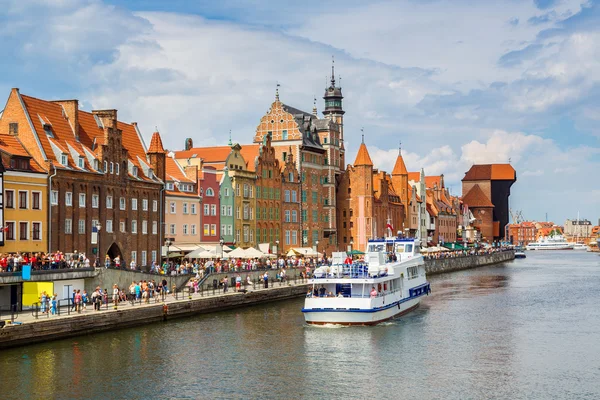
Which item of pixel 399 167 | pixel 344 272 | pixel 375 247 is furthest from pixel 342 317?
pixel 399 167

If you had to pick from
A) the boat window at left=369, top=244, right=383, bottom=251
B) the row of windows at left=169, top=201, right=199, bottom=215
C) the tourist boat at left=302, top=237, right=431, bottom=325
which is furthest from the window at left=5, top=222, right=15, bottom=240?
the boat window at left=369, top=244, right=383, bottom=251

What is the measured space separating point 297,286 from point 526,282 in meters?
42.4

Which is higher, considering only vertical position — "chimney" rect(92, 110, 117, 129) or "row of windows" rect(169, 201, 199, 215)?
"chimney" rect(92, 110, 117, 129)

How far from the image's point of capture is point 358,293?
216 feet

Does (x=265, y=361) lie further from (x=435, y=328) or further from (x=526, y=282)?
(x=526, y=282)

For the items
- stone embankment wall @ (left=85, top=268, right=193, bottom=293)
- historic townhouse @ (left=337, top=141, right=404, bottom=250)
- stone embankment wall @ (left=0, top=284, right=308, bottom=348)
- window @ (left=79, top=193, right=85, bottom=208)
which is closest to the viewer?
stone embankment wall @ (left=0, top=284, right=308, bottom=348)

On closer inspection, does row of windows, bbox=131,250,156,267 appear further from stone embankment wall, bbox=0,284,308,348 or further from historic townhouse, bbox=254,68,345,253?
historic townhouse, bbox=254,68,345,253

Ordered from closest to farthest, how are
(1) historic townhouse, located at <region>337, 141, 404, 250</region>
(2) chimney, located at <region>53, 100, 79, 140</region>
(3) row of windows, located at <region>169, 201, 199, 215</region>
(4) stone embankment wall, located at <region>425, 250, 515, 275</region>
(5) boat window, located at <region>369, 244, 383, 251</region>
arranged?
1. (2) chimney, located at <region>53, 100, 79, 140</region>
2. (5) boat window, located at <region>369, 244, 383, 251</region>
3. (3) row of windows, located at <region>169, 201, 199, 215</region>
4. (1) historic townhouse, located at <region>337, 141, 404, 250</region>
5. (4) stone embankment wall, located at <region>425, 250, 515, 275</region>

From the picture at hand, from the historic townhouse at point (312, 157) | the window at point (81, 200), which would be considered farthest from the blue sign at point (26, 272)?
the historic townhouse at point (312, 157)

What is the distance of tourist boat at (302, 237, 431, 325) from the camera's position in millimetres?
64062

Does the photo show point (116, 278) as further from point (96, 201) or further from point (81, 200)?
point (96, 201)

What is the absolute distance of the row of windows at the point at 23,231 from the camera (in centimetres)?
6800

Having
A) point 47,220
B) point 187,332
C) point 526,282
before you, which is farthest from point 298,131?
point 187,332

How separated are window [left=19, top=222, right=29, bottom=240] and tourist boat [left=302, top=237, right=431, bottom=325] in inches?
955
